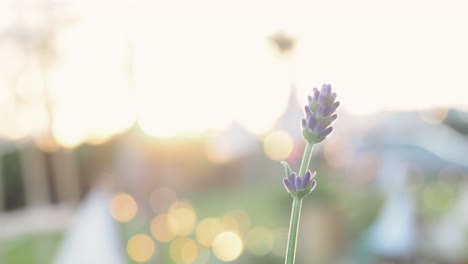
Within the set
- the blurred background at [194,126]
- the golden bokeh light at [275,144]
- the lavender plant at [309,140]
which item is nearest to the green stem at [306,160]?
the lavender plant at [309,140]

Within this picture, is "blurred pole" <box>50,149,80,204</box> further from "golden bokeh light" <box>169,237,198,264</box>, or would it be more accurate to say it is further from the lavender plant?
the lavender plant

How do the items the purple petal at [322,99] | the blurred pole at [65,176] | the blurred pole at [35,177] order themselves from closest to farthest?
the purple petal at [322,99], the blurred pole at [35,177], the blurred pole at [65,176]

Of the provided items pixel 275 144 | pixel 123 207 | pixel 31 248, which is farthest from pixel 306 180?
pixel 275 144

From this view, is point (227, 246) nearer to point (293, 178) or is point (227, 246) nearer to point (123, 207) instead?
point (123, 207)

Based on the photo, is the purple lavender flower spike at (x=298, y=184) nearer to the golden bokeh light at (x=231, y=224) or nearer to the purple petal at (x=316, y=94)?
the purple petal at (x=316, y=94)

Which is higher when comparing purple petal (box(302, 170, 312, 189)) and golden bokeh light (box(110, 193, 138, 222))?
purple petal (box(302, 170, 312, 189))

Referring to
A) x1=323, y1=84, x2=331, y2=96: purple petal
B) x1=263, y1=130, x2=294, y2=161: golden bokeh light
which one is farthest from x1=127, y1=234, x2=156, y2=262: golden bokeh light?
x1=323, y1=84, x2=331, y2=96: purple petal
